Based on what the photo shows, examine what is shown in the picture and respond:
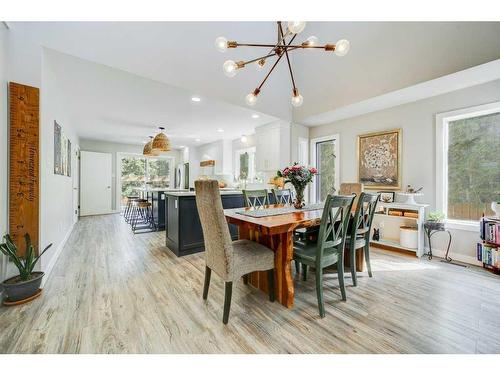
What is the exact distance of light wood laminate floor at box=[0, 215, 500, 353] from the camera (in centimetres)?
142

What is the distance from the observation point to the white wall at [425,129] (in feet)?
9.60

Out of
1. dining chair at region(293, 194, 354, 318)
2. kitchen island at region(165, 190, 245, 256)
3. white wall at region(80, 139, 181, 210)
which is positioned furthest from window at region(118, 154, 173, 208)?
dining chair at region(293, 194, 354, 318)

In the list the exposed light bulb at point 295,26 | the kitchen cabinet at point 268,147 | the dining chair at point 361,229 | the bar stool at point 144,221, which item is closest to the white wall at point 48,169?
the bar stool at point 144,221

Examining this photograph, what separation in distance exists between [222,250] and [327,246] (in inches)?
35.1

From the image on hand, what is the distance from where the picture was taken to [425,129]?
10.8 ft

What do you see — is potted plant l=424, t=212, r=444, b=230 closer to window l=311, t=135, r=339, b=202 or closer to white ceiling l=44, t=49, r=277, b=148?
window l=311, t=135, r=339, b=202

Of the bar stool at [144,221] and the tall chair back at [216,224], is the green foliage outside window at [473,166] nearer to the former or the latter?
the tall chair back at [216,224]

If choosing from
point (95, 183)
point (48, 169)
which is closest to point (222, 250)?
point (48, 169)

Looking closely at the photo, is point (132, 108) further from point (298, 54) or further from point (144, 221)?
point (298, 54)

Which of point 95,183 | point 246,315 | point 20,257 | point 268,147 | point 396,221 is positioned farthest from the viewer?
point 95,183

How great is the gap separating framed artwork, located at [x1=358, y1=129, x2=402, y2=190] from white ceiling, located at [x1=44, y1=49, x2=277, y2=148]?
1888 millimetres
